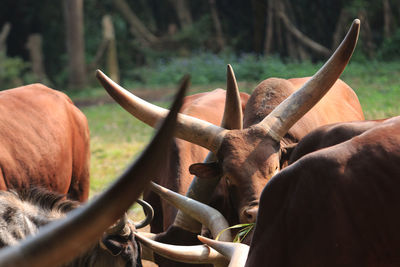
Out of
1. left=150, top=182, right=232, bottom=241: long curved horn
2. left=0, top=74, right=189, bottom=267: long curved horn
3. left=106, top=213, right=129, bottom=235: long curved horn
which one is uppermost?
left=0, top=74, right=189, bottom=267: long curved horn

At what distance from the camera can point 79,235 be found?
113 centimetres

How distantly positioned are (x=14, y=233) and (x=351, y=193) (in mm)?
1493

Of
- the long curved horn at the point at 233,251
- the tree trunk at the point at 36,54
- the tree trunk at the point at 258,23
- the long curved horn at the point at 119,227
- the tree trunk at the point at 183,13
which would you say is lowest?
the tree trunk at the point at 36,54

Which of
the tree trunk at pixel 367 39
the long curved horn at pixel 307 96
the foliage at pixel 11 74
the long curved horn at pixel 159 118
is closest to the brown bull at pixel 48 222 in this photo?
the long curved horn at pixel 159 118

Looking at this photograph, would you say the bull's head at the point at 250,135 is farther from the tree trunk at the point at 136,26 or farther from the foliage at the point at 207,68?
the tree trunk at the point at 136,26

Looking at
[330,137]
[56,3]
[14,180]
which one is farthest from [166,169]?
[56,3]

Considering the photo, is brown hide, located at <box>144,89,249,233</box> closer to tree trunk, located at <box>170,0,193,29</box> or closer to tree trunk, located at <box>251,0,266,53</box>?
tree trunk, located at <box>251,0,266,53</box>

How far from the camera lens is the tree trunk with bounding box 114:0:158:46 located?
68.7 ft

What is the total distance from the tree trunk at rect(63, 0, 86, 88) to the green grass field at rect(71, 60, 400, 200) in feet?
10.5

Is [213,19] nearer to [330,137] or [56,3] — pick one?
[56,3]

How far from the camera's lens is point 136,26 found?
827 inches

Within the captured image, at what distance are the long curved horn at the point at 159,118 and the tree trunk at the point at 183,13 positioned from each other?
17.4 metres

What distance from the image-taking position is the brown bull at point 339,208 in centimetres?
191

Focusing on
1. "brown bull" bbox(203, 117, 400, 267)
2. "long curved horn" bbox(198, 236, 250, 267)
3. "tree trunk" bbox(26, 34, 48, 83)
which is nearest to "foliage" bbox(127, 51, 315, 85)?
"tree trunk" bbox(26, 34, 48, 83)
